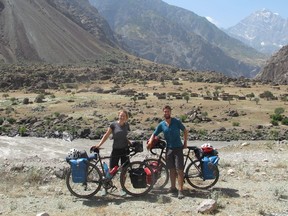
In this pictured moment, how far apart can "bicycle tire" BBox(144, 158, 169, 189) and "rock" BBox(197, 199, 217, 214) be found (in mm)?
2014

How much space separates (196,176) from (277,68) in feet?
411

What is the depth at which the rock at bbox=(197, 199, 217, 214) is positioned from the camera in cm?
1120

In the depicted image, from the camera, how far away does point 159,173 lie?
13.1 m

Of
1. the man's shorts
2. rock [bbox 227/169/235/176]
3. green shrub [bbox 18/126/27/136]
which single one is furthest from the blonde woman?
green shrub [bbox 18/126/27/136]

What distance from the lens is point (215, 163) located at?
13227 millimetres

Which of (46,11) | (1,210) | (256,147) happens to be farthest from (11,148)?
(46,11)

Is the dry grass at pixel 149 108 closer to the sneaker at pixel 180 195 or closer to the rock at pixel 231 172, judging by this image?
the rock at pixel 231 172

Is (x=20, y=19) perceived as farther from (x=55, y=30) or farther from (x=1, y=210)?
(x=1, y=210)

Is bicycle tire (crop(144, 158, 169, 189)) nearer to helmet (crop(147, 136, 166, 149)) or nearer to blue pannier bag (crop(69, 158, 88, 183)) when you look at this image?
helmet (crop(147, 136, 166, 149))

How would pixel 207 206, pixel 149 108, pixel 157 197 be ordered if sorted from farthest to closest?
pixel 149 108 < pixel 157 197 < pixel 207 206

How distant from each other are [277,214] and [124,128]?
15.6 ft

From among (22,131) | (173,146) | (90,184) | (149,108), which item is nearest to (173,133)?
(173,146)

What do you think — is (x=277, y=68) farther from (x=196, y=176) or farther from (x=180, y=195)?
(x=180, y=195)

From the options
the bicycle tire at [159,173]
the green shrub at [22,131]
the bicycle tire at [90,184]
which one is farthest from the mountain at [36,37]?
the bicycle tire at [159,173]
